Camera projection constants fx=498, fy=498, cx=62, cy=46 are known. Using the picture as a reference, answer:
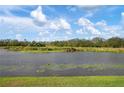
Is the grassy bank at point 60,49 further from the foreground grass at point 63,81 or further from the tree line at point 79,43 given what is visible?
the foreground grass at point 63,81

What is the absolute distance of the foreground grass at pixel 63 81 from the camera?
486cm

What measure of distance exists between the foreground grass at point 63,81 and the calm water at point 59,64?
0.05 m

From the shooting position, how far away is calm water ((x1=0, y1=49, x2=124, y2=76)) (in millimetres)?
4895

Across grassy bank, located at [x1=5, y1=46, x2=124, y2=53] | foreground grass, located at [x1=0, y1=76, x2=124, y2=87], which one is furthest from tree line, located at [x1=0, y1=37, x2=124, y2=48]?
foreground grass, located at [x1=0, y1=76, x2=124, y2=87]

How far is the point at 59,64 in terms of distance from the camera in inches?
193

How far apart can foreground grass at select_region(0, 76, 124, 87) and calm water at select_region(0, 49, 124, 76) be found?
5cm

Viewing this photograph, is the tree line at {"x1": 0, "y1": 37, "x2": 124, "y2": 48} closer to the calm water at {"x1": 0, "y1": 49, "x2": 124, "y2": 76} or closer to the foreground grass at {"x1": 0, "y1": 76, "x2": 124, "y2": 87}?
the calm water at {"x1": 0, "y1": 49, "x2": 124, "y2": 76}

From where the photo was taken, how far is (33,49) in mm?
4961

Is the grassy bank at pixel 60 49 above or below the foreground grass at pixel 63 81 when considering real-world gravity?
above

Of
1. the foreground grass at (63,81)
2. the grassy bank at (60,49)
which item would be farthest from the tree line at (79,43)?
the foreground grass at (63,81)

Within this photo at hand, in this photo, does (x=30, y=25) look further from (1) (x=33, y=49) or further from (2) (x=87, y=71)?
(2) (x=87, y=71)
